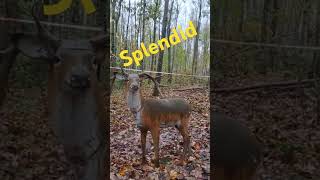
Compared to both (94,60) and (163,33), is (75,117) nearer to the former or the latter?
(94,60)

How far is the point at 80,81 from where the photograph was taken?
2.79m

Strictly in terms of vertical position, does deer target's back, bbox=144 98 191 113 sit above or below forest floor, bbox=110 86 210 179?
above

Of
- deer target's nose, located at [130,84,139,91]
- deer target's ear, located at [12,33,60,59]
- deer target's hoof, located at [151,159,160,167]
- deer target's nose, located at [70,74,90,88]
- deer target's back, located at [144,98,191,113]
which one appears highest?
deer target's ear, located at [12,33,60,59]

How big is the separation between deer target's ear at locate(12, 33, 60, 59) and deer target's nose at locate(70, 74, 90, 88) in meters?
0.21

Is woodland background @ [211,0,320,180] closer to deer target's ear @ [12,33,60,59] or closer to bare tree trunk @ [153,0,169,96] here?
bare tree trunk @ [153,0,169,96]

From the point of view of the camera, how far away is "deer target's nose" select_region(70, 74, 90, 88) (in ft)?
9.05

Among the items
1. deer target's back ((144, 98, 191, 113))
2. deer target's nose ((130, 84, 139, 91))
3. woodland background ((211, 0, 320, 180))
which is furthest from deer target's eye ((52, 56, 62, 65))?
woodland background ((211, 0, 320, 180))

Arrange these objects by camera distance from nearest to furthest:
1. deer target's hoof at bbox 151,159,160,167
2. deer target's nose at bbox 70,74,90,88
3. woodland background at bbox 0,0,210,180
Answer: deer target's nose at bbox 70,74,90,88
woodland background at bbox 0,0,210,180
deer target's hoof at bbox 151,159,160,167

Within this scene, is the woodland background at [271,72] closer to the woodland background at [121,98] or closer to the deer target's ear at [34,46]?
the woodland background at [121,98]

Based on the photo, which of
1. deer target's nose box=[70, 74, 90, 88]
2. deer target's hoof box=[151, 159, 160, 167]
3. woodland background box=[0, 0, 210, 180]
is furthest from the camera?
deer target's hoof box=[151, 159, 160, 167]

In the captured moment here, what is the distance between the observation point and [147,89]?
2.92 m

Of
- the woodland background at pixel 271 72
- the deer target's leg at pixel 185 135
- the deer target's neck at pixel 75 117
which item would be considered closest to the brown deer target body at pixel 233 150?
the woodland background at pixel 271 72

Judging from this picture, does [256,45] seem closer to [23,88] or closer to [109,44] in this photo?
[109,44]

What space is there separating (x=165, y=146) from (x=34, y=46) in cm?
113
